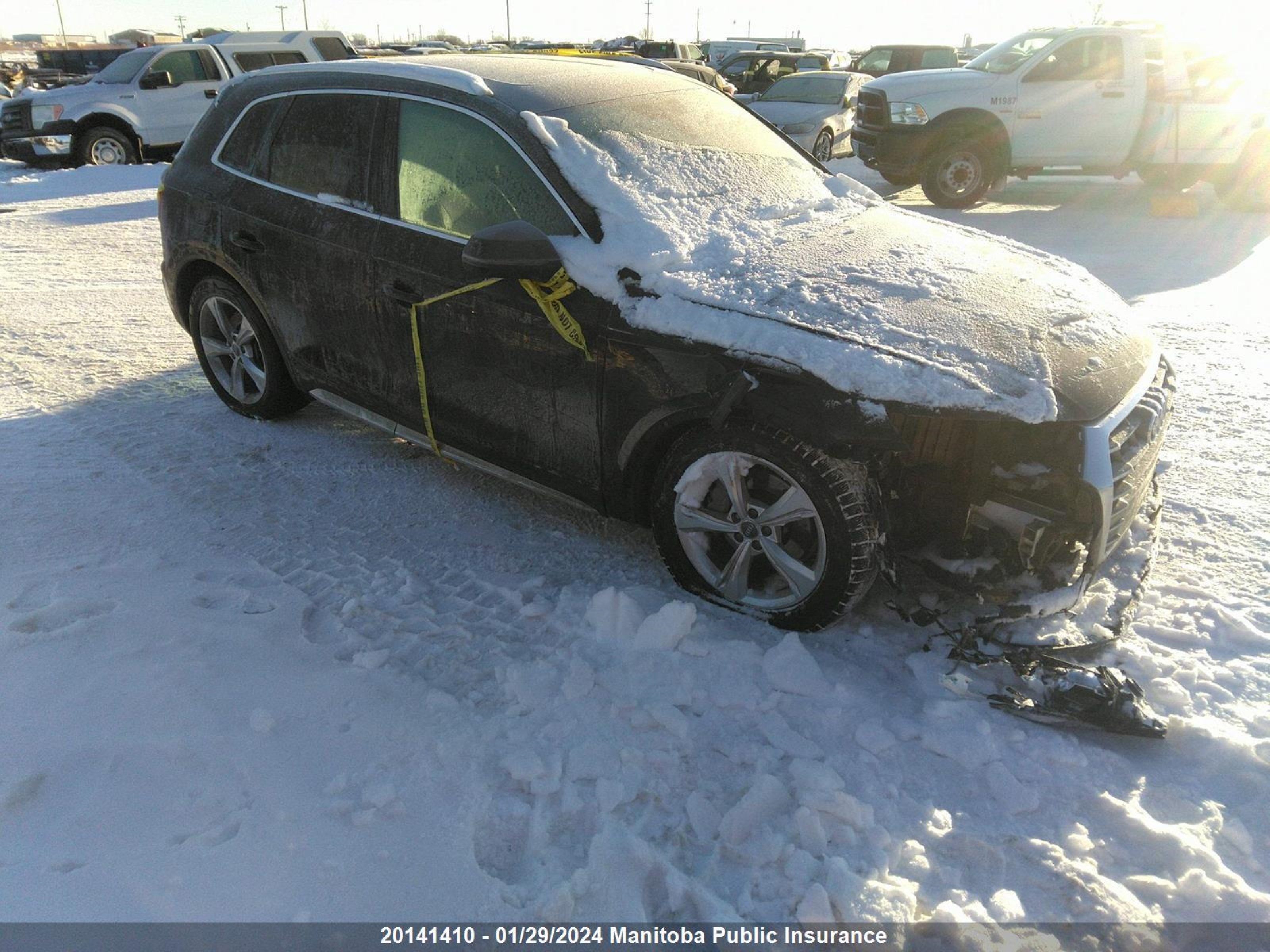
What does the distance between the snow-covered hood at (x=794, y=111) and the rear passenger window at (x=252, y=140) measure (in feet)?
34.9

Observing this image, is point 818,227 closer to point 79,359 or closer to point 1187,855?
point 1187,855

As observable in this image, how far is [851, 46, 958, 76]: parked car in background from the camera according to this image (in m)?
19.2

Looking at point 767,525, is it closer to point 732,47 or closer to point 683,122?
point 683,122

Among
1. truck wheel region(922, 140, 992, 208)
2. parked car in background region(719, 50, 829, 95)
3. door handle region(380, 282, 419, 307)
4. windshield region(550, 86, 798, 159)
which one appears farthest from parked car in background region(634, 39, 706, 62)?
door handle region(380, 282, 419, 307)

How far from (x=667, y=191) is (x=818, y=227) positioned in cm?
62

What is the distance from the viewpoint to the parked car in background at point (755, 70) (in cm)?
2034

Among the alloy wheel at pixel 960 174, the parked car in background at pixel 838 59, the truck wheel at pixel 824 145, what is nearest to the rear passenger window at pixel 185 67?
the truck wheel at pixel 824 145

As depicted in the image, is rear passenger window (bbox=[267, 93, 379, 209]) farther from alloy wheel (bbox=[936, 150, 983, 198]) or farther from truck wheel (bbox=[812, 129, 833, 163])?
truck wheel (bbox=[812, 129, 833, 163])

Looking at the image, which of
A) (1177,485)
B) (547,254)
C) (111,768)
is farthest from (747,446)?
(1177,485)

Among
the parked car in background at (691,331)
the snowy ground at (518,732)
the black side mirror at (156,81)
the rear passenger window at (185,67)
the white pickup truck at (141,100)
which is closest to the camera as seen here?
the snowy ground at (518,732)

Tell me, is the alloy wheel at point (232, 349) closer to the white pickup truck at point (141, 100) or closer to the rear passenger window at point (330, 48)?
the white pickup truck at point (141, 100)

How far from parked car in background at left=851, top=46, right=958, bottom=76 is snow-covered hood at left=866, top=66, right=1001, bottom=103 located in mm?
9251

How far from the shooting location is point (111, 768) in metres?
2.37

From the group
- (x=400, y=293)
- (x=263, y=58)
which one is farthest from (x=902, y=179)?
(x=263, y=58)
